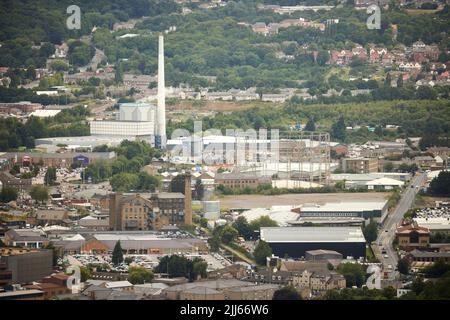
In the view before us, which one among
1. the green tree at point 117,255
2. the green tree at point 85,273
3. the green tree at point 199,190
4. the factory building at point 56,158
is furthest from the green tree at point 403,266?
the factory building at point 56,158

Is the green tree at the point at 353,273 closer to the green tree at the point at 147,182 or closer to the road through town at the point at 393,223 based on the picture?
the road through town at the point at 393,223

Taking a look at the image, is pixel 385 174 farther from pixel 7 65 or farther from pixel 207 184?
pixel 7 65

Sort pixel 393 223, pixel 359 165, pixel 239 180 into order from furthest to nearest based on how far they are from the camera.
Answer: pixel 359 165, pixel 239 180, pixel 393 223

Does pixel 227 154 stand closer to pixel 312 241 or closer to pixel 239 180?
pixel 239 180

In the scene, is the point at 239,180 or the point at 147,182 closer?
the point at 147,182

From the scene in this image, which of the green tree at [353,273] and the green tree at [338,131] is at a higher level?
the green tree at [338,131]

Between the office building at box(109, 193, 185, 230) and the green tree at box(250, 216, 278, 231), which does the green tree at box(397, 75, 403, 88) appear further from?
the green tree at box(250, 216, 278, 231)

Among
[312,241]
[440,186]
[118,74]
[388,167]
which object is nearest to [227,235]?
[312,241]
